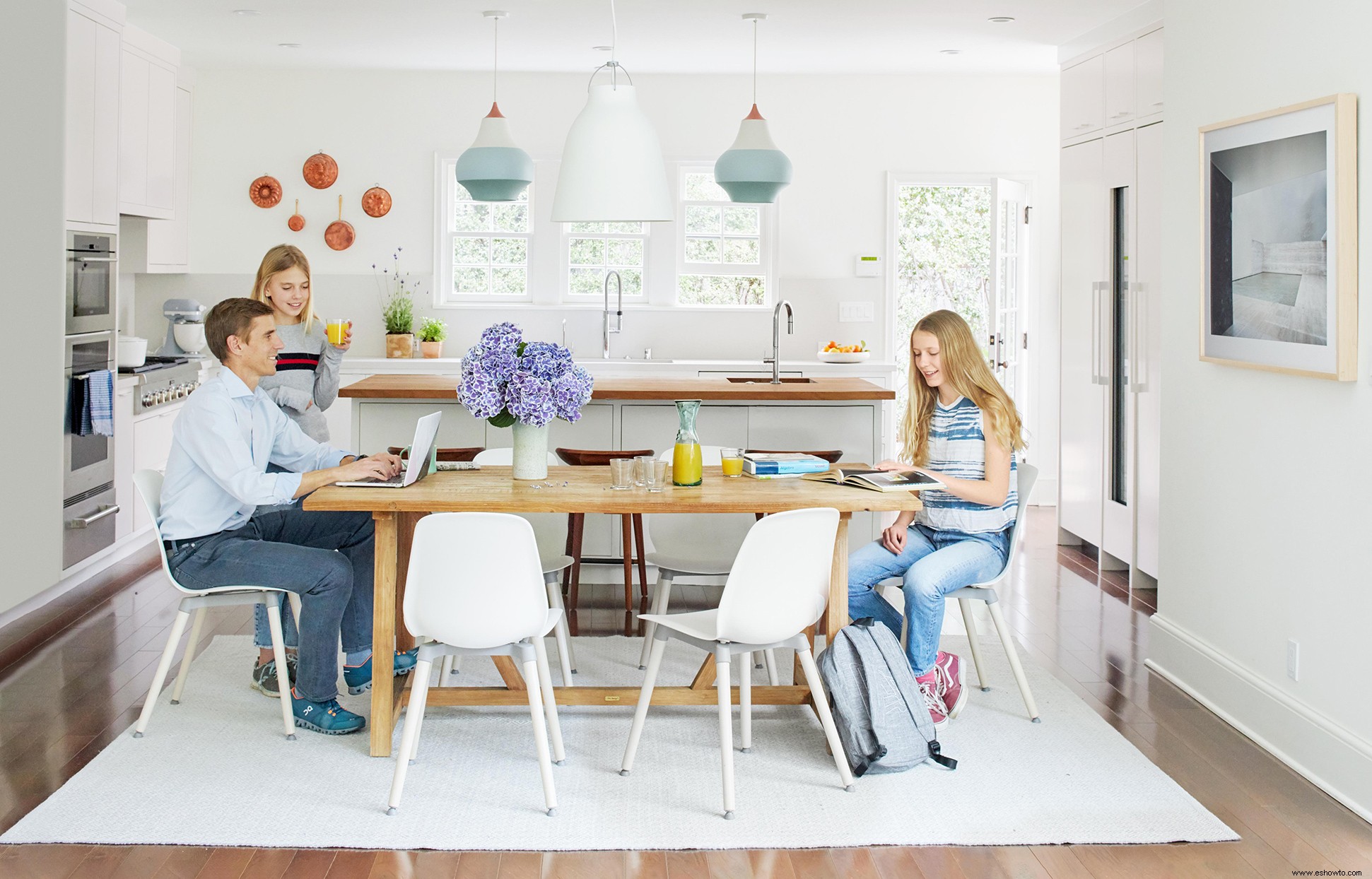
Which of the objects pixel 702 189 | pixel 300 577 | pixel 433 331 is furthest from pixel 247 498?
pixel 702 189

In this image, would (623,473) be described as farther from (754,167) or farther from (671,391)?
(754,167)

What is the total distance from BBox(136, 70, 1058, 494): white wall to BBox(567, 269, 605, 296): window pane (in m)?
0.47

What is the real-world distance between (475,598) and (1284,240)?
2.50 metres

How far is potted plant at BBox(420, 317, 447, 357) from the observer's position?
7629 millimetres

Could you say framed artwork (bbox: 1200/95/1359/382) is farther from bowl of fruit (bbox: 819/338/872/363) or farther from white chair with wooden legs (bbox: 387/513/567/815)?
bowl of fruit (bbox: 819/338/872/363)

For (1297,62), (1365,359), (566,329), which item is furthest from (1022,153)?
A: (1365,359)

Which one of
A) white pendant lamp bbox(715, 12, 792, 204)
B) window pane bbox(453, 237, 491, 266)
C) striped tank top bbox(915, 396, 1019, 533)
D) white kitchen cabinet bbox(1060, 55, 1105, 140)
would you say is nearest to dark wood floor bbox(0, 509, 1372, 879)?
striped tank top bbox(915, 396, 1019, 533)

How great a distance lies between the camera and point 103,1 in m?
5.58

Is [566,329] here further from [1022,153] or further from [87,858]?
[87,858]

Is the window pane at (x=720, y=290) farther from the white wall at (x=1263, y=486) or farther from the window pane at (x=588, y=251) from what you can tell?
the white wall at (x=1263, y=486)

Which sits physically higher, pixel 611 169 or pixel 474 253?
pixel 474 253

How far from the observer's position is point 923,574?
3.55 m

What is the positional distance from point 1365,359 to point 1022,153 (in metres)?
5.01

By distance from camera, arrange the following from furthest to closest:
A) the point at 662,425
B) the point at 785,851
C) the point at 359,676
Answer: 1. the point at 662,425
2. the point at 359,676
3. the point at 785,851
